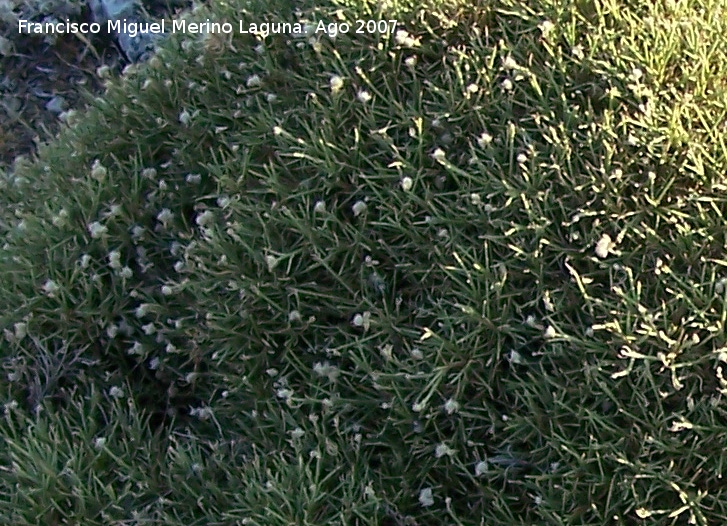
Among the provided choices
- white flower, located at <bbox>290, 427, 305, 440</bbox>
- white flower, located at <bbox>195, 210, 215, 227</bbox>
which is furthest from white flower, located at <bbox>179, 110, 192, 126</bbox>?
white flower, located at <bbox>290, 427, 305, 440</bbox>

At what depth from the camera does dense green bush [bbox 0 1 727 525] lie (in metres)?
1.52

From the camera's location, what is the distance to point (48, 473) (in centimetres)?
170

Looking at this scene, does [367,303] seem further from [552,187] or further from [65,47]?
[65,47]

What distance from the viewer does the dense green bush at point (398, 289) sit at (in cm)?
152

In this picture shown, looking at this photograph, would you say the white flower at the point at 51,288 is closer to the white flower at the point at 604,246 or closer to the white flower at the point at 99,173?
the white flower at the point at 99,173

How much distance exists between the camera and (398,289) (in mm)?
1733

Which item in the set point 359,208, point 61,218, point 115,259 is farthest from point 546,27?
point 61,218

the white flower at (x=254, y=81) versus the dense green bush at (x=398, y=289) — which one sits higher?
the white flower at (x=254, y=81)

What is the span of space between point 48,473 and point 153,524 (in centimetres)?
23

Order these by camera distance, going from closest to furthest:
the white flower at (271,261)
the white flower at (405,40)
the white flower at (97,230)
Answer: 1. the white flower at (271,261)
2. the white flower at (405,40)
3. the white flower at (97,230)

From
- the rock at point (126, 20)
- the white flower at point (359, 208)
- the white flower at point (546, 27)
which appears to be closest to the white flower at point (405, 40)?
Answer: the white flower at point (546, 27)

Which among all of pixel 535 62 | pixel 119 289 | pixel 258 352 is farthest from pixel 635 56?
pixel 119 289

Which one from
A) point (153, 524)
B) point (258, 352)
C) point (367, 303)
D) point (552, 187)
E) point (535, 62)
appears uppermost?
point (535, 62)

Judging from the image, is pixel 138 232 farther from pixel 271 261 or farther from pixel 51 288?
pixel 271 261
